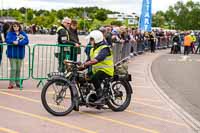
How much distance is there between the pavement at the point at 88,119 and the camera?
28.0 feet

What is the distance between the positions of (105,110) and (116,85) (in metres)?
0.56

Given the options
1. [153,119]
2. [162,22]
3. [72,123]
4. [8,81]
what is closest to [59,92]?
[72,123]

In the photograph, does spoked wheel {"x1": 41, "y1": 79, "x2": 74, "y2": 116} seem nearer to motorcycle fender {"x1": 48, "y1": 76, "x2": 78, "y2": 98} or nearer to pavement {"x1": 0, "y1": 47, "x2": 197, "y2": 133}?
motorcycle fender {"x1": 48, "y1": 76, "x2": 78, "y2": 98}

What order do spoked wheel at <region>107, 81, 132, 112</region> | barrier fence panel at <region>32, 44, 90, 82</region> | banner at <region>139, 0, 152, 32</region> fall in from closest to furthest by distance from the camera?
spoked wheel at <region>107, 81, 132, 112</region>
barrier fence panel at <region>32, 44, 90, 82</region>
banner at <region>139, 0, 152, 32</region>

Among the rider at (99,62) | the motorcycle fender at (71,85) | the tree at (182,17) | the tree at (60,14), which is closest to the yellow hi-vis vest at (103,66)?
the rider at (99,62)

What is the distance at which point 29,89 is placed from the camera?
1283 centimetres

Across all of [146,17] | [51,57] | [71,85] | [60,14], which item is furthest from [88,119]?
[60,14]

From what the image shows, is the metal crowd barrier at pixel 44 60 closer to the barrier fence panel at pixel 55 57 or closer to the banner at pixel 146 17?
the barrier fence panel at pixel 55 57

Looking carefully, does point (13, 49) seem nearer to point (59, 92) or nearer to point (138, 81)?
point (59, 92)

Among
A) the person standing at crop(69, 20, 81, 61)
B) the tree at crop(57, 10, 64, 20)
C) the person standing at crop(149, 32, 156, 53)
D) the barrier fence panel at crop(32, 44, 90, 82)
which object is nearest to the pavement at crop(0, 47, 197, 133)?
the barrier fence panel at crop(32, 44, 90, 82)

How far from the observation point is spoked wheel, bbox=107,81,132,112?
10.3 m

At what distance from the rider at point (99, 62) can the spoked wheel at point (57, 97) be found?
0.58m

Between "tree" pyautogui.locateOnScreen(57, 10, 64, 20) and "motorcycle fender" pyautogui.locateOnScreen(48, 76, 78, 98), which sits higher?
"tree" pyautogui.locateOnScreen(57, 10, 64, 20)

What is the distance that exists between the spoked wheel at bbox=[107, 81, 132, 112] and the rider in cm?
30
